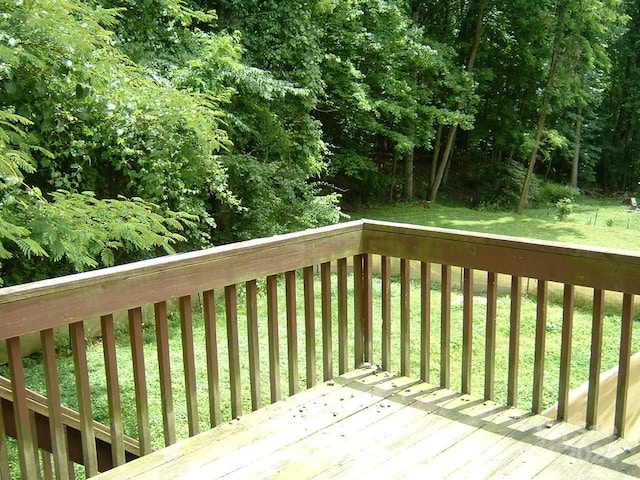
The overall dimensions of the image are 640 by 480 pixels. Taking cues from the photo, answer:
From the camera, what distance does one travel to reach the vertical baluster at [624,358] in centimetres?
217

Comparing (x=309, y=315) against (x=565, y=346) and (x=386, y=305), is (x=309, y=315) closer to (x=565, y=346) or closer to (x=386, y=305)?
(x=386, y=305)

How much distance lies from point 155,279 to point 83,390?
0.43 metres

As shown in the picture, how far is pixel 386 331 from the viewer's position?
115 inches

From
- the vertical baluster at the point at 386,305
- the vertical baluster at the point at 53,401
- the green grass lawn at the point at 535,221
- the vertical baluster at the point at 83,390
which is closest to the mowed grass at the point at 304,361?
the vertical baluster at the point at 386,305

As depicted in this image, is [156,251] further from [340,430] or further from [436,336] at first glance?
[340,430]

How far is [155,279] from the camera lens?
212cm

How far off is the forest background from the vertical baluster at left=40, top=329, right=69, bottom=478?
1112 mm

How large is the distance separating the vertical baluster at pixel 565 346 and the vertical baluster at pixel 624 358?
0.59 feet

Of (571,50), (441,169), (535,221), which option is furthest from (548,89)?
(535,221)

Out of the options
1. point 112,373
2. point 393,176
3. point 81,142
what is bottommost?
point 393,176

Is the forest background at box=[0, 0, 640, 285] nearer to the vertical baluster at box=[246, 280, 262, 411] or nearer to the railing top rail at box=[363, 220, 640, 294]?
the vertical baluster at box=[246, 280, 262, 411]

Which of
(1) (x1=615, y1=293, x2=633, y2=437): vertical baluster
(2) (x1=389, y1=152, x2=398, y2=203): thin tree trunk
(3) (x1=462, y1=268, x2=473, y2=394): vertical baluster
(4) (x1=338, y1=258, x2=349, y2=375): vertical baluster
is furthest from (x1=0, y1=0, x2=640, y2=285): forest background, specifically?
→ (1) (x1=615, y1=293, x2=633, y2=437): vertical baluster

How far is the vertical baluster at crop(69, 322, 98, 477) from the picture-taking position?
1949 mm

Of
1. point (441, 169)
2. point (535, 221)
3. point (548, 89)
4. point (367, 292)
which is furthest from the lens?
point (441, 169)
